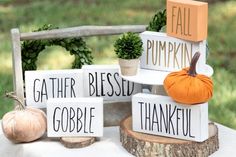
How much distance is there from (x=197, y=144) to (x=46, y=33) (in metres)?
0.56

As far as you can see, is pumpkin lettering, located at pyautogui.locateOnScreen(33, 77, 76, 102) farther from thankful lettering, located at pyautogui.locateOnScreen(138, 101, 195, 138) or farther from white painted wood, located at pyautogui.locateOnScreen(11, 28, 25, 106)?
thankful lettering, located at pyautogui.locateOnScreen(138, 101, 195, 138)

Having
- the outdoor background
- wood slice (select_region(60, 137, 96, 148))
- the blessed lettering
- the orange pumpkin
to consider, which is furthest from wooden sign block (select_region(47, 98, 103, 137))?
the outdoor background

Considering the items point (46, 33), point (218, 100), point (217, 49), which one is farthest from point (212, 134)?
point (217, 49)

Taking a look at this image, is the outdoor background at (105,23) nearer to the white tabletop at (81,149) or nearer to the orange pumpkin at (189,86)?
the white tabletop at (81,149)

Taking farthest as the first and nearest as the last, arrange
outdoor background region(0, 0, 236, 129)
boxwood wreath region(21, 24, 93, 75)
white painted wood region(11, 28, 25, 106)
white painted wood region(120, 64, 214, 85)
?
outdoor background region(0, 0, 236, 129), boxwood wreath region(21, 24, 93, 75), white painted wood region(11, 28, 25, 106), white painted wood region(120, 64, 214, 85)

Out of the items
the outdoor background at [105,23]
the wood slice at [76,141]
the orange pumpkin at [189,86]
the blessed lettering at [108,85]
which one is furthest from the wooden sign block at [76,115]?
the outdoor background at [105,23]

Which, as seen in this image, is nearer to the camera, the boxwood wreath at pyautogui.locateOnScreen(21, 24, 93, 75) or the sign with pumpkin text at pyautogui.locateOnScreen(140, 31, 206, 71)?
the sign with pumpkin text at pyautogui.locateOnScreen(140, 31, 206, 71)

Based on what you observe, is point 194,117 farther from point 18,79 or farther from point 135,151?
point 18,79

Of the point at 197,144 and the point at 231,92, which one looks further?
the point at 231,92

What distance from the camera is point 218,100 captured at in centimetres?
315

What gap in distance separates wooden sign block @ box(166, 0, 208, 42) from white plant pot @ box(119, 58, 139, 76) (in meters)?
0.13

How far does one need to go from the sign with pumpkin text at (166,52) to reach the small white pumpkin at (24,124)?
0.34m

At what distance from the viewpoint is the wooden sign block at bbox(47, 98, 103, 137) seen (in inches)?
78.9

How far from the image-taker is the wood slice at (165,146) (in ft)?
6.26
